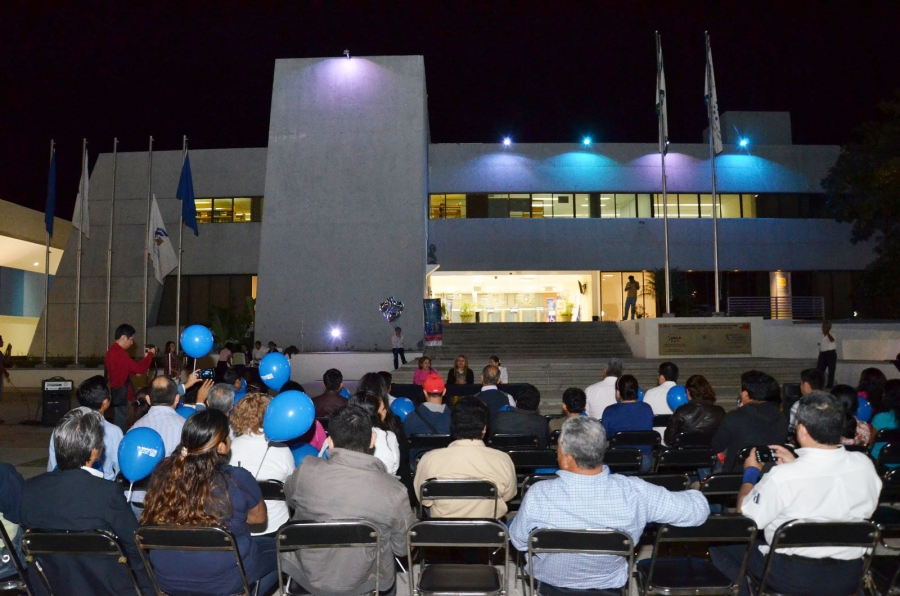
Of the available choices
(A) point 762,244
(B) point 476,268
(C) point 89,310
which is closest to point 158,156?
(C) point 89,310

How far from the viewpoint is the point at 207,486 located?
3102 mm

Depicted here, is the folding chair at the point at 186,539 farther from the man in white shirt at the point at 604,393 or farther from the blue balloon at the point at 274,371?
the man in white shirt at the point at 604,393

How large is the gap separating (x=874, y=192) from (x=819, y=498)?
23.6 metres

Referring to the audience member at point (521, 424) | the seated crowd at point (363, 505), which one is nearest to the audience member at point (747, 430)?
the seated crowd at point (363, 505)

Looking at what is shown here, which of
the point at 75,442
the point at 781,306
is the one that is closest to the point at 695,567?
the point at 75,442

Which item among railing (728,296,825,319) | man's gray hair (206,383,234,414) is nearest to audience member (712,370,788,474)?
man's gray hair (206,383,234,414)

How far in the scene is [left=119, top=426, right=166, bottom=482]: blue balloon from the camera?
4070 millimetres

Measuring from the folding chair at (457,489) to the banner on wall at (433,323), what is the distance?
16.4 meters

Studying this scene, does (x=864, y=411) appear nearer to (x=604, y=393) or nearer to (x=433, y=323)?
(x=604, y=393)

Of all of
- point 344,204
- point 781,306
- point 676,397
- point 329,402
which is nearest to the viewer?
point 329,402

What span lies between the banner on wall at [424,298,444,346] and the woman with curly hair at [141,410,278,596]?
55.9 feet

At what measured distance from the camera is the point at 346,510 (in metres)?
3.37

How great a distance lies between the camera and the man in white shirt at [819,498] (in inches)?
123

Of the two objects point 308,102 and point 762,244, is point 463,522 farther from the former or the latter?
point 762,244
